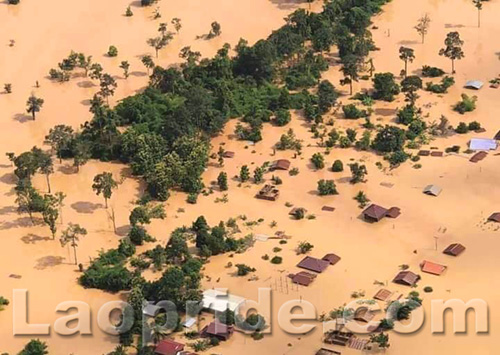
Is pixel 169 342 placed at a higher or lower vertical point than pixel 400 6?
lower

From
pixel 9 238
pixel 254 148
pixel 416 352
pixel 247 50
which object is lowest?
pixel 416 352

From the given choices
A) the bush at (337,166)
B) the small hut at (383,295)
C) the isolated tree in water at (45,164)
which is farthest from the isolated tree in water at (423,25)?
the small hut at (383,295)

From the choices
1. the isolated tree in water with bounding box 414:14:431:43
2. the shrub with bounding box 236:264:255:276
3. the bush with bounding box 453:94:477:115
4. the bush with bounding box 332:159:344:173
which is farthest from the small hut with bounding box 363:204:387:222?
the isolated tree in water with bounding box 414:14:431:43

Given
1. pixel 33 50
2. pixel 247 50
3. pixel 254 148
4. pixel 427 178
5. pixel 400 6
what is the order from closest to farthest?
pixel 427 178 → pixel 254 148 → pixel 247 50 → pixel 33 50 → pixel 400 6

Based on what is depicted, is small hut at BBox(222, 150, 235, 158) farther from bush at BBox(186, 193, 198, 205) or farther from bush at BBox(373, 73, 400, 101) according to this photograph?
bush at BBox(373, 73, 400, 101)

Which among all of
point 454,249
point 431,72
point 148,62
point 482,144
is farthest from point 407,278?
point 148,62

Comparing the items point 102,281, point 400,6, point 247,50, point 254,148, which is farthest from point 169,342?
point 400,6

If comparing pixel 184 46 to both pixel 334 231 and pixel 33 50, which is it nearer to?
pixel 33 50
